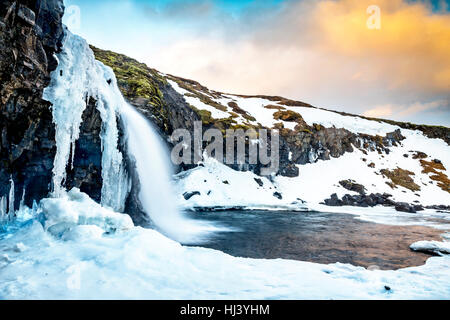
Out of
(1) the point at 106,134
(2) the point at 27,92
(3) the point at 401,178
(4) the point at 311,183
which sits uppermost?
(2) the point at 27,92

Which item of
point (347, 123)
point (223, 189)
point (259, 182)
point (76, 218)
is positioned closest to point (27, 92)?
point (76, 218)

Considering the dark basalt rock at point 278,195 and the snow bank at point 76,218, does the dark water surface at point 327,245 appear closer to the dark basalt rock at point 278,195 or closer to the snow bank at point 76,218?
the snow bank at point 76,218

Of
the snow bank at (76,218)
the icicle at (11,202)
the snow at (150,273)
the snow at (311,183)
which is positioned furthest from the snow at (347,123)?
the icicle at (11,202)

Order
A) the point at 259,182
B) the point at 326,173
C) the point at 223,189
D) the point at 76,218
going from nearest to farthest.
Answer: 1. the point at 76,218
2. the point at 223,189
3. the point at 259,182
4. the point at 326,173

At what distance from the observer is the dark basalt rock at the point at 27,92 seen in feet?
30.0

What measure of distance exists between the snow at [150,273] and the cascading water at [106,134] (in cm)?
489

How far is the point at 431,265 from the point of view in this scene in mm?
8789

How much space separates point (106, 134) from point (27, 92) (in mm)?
4919

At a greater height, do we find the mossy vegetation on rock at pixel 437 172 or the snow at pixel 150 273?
the mossy vegetation on rock at pixel 437 172

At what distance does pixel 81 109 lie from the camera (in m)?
12.8

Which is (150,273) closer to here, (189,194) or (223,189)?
(189,194)

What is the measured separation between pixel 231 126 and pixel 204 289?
1476 inches

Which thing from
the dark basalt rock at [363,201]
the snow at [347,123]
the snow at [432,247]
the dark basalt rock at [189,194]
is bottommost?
the dark basalt rock at [363,201]
